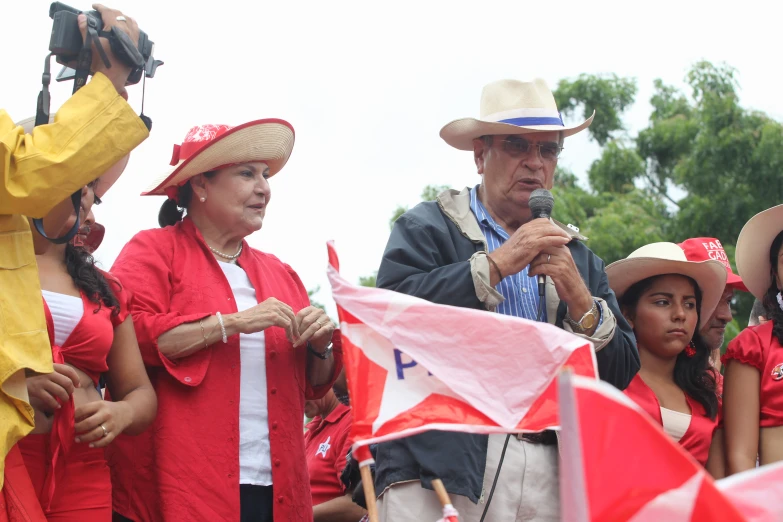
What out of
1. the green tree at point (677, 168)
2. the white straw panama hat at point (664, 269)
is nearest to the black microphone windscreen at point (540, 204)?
the white straw panama hat at point (664, 269)

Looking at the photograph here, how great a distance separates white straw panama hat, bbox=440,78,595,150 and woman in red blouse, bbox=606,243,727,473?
94 centimetres

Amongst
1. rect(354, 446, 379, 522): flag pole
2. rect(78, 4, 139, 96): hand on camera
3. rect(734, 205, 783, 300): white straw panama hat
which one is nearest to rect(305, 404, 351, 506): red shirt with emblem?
rect(734, 205, 783, 300): white straw panama hat

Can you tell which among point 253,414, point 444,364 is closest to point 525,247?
point 444,364

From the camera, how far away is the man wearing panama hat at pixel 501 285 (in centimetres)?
364

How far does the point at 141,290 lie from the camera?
3963 mm

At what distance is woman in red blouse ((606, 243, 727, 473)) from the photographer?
184 inches

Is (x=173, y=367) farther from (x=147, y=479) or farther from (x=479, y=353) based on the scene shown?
(x=479, y=353)

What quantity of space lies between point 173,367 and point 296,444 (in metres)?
0.60

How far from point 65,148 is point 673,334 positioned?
121 inches

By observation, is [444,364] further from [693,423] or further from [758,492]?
[693,423]

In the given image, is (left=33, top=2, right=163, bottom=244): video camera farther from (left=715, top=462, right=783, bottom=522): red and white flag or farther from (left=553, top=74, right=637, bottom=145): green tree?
(left=553, top=74, right=637, bottom=145): green tree

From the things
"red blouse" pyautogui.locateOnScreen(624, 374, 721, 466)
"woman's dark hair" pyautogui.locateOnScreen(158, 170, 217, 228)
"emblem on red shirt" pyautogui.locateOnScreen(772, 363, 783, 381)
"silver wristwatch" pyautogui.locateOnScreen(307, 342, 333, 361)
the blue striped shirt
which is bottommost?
"red blouse" pyautogui.locateOnScreen(624, 374, 721, 466)

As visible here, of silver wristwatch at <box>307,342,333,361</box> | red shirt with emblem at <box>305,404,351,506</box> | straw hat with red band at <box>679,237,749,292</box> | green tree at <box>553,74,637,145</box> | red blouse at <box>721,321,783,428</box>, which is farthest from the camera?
green tree at <box>553,74,637,145</box>

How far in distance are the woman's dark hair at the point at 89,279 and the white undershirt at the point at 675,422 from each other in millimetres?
2537
